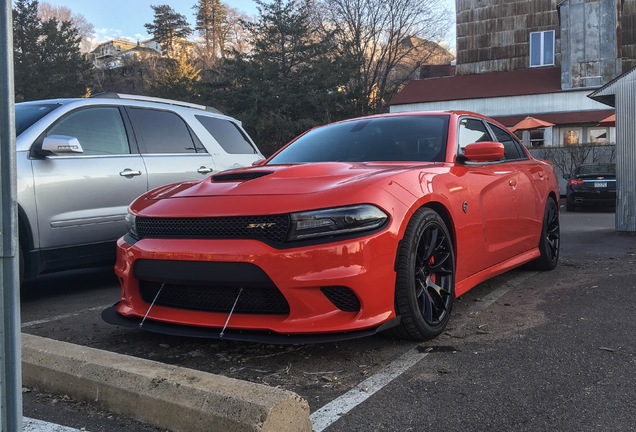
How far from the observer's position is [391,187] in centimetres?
338

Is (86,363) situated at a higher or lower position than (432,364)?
higher

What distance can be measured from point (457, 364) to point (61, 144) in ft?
11.2

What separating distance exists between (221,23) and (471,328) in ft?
202

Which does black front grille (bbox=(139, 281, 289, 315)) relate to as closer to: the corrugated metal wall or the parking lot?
the parking lot

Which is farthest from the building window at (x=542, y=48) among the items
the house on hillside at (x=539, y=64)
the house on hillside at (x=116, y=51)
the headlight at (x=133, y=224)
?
the house on hillside at (x=116, y=51)

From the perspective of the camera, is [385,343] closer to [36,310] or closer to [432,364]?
[432,364]

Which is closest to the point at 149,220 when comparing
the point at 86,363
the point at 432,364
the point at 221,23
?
the point at 86,363

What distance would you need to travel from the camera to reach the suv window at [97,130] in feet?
16.8

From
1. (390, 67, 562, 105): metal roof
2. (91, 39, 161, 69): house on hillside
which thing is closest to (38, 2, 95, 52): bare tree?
(91, 39, 161, 69): house on hillside

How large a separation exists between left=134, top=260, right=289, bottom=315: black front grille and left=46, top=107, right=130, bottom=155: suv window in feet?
7.18

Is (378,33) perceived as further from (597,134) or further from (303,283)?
(303,283)

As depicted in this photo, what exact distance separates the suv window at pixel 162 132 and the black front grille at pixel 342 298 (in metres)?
3.28

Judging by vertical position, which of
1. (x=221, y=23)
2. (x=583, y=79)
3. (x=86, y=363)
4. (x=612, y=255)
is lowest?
(x=612, y=255)

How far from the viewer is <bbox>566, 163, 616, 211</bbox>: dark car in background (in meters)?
15.6
